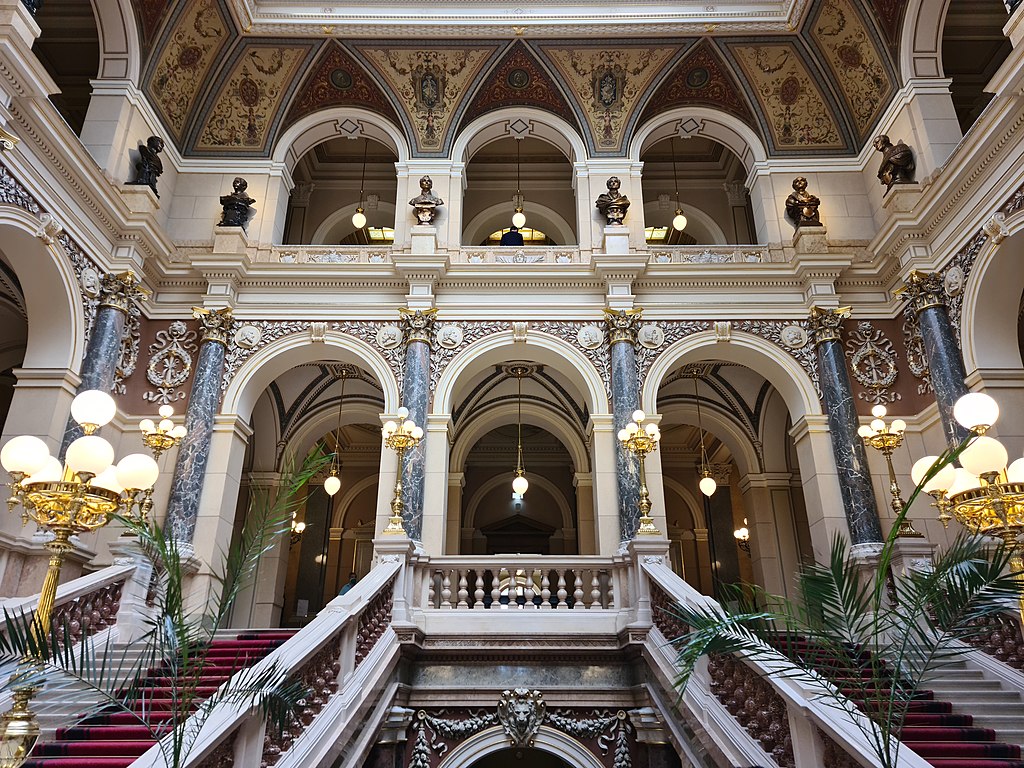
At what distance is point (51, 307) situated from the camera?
32.0ft

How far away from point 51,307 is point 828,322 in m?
11.5

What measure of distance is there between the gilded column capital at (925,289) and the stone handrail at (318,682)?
8491mm

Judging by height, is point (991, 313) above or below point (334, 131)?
below

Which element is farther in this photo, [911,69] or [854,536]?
[911,69]

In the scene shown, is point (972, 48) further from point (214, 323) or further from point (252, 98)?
point (214, 323)

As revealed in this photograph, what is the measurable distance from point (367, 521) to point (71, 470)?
52.6ft

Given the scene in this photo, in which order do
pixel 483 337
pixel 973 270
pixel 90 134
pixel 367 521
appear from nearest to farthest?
pixel 973 270 < pixel 90 134 < pixel 483 337 < pixel 367 521

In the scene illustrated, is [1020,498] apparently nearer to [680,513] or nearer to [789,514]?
[789,514]

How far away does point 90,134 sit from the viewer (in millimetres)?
11016

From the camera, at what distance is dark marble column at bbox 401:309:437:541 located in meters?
10.3

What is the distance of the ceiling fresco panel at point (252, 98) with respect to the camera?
13164 millimetres

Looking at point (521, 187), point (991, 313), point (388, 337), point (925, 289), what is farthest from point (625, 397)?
point (521, 187)

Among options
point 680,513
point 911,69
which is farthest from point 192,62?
point 680,513

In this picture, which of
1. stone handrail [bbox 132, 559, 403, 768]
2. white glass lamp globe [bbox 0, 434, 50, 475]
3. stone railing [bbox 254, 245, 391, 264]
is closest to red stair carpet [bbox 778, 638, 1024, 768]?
stone handrail [bbox 132, 559, 403, 768]
